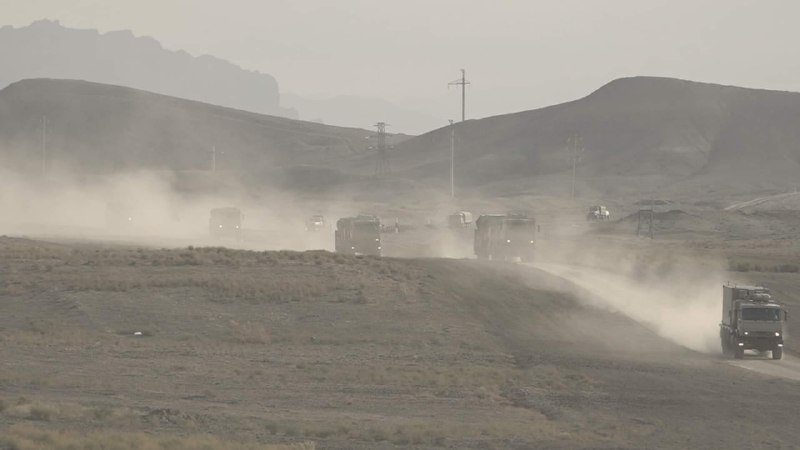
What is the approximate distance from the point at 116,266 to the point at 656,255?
1700 inches

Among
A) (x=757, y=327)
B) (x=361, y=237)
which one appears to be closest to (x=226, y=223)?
(x=361, y=237)

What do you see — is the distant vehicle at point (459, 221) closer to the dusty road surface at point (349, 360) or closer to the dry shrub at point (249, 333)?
the dusty road surface at point (349, 360)

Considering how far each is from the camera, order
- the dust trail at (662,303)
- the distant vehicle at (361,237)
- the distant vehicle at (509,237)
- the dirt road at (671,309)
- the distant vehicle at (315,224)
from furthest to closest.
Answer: the distant vehicle at (315,224), the distant vehicle at (361,237), the distant vehicle at (509,237), the dust trail at (662,303), the dirt road at (671,309)

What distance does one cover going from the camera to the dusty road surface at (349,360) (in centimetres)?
2714

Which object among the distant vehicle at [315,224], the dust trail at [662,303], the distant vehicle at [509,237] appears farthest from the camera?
the distant vehicle at [315,224]

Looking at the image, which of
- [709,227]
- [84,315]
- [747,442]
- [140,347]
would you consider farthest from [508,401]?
[709,227]

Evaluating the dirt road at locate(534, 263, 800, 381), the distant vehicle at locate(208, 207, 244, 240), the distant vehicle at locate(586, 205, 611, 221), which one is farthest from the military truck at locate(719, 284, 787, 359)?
the distant vehicle at locate(586, 205, 611, 221)

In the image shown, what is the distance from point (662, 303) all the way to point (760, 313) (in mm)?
18962

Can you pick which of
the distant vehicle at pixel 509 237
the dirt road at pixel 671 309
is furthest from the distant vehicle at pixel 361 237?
the dirt road at pixel 671 309

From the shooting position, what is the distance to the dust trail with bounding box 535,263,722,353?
52.5 meters

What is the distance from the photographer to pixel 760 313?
1738 inches

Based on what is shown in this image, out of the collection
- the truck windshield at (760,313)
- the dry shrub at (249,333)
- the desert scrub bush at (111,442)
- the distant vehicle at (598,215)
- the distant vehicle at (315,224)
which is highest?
the distant vehicle at (598,215)

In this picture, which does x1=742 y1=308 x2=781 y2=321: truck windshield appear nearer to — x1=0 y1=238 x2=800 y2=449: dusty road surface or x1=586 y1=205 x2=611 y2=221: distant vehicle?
x1=0 y1=238 x2=800 y2=449: dusty road surface

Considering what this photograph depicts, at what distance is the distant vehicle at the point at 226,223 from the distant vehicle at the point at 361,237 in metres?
25.3
